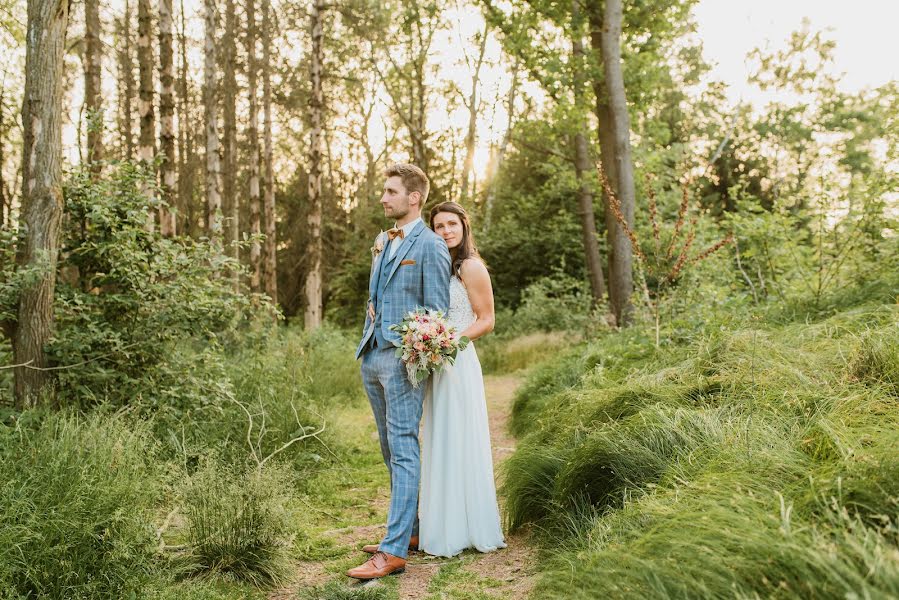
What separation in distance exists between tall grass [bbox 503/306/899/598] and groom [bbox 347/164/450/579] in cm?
86

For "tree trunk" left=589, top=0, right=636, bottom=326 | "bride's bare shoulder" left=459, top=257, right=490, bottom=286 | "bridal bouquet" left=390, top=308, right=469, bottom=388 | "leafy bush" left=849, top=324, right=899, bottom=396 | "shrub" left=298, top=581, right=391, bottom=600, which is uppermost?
Answer: "tree trunk" left=589, top=0, right=636, bottom=326

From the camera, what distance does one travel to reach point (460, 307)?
4.55 metres

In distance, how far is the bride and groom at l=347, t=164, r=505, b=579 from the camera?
4.20 metres

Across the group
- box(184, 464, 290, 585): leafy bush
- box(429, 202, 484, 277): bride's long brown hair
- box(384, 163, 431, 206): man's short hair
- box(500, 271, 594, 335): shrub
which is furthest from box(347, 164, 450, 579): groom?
box(500, 271, 594, 335): shrub

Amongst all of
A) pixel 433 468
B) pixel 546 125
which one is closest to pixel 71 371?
pixel 433 468

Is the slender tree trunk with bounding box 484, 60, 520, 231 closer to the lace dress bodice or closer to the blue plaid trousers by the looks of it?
the lace dress bodice

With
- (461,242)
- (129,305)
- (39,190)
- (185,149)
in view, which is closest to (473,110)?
(185,149)

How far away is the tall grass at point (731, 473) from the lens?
2152 millimetres

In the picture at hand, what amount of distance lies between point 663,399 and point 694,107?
2727 cm

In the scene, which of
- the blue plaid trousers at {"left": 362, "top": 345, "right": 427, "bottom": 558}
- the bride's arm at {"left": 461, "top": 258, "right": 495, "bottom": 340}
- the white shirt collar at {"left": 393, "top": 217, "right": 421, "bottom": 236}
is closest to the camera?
the blue plaid trousers at {"left": 362, "top": 345, "right": 427, "bottom": 558}

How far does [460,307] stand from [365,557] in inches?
65.8

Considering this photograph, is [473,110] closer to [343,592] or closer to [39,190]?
[39,190]

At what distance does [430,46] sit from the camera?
2631 centimetres

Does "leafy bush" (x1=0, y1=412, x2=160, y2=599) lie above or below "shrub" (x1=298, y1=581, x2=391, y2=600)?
above
